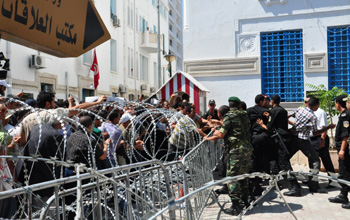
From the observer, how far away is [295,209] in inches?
222

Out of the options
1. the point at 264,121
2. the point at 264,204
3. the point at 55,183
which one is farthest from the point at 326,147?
the point at 55,183

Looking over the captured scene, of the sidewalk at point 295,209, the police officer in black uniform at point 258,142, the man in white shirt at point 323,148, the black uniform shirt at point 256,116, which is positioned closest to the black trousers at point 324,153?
the man in white shirt at point 323,148

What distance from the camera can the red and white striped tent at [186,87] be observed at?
11.2 metres

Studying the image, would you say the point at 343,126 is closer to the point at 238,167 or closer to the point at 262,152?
the point at 262,152

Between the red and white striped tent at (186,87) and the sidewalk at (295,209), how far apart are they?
5.08 meters

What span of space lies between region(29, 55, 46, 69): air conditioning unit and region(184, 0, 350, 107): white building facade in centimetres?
604

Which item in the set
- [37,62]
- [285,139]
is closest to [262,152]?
[285,139]

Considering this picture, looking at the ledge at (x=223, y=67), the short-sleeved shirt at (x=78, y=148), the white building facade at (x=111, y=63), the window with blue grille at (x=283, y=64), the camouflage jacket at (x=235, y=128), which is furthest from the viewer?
the white building facade at (x=111, y=63)

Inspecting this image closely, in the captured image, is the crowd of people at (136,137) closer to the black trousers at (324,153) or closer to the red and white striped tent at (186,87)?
the black trousers at (324,153)

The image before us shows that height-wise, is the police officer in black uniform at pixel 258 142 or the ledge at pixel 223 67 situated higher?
the ledge at pixel 223 67

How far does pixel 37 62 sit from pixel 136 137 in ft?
29.9

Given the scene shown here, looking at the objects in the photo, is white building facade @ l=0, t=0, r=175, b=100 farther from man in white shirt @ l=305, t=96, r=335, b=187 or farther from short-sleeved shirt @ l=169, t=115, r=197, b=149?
man in white shirt @ l=305, t=96, r=335, b=187

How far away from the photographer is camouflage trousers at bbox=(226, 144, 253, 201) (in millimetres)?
5344

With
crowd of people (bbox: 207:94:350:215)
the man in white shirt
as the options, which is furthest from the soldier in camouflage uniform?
the man in white shirt
